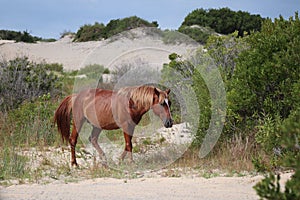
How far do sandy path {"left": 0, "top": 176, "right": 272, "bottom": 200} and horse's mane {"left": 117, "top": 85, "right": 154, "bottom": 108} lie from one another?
1.73 meters

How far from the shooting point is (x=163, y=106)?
8.59m

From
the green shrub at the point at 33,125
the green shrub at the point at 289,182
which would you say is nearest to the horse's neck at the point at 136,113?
the green shrub at the point at 33,125

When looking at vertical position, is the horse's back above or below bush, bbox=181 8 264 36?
below

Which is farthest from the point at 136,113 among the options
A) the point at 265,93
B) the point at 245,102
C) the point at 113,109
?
the point at 265,93

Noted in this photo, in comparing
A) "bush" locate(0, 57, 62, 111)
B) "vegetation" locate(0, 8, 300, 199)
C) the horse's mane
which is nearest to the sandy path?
"vegetation" locate(0, 8, 300, 199)

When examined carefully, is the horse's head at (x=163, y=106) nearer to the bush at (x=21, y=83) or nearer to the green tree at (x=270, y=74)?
the green tree at (x=270, y=74)

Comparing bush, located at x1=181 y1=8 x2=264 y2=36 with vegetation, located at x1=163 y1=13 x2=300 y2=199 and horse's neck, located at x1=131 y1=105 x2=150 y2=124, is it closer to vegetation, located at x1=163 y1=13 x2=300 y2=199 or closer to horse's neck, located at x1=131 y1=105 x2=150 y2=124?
vegetation, located at x1=163 y1=13 x2=300 y2=199

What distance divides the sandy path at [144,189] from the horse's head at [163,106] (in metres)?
1.50

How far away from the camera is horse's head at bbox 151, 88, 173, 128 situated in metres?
8.56

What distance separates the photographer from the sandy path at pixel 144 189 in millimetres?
6203

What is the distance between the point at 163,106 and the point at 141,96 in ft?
1.48

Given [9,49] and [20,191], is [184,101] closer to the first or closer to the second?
[20,191]

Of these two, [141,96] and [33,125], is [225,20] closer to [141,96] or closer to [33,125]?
[33,125]

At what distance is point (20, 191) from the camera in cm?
671
